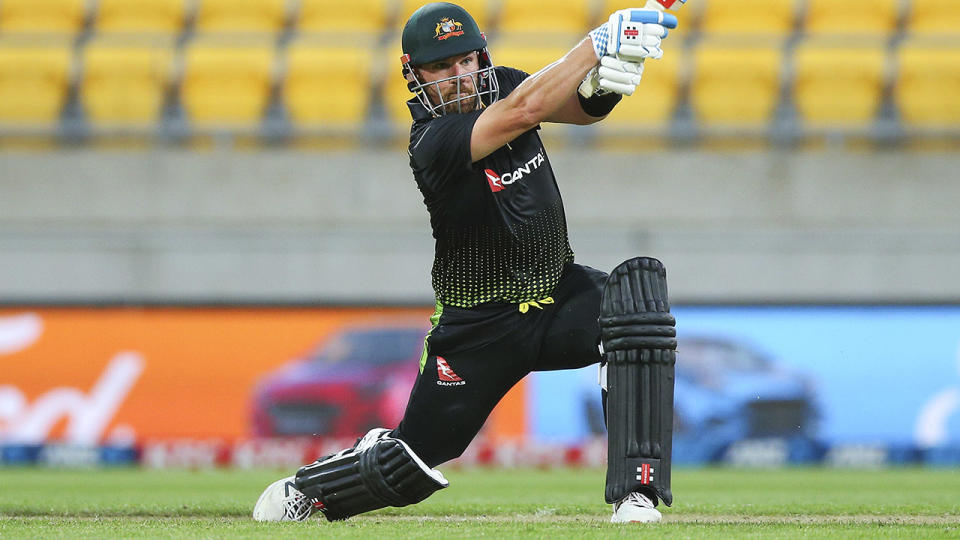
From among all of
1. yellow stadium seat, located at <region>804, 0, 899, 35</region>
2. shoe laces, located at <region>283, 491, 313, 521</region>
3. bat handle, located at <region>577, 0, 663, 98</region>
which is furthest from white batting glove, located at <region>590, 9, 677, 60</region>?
Answer: yellow stadium seat, located at <region>804, 0, 899, 35</region>

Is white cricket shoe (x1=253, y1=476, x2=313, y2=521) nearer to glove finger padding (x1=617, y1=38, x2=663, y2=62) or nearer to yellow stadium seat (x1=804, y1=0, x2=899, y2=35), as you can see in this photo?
glove finger padding (x1=617, y1=38, x2=663, y2=62)

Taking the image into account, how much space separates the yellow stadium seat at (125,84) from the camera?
12578 millimetres

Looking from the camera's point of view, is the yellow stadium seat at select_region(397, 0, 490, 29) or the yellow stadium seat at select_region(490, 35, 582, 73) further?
the yellow stadium seat at select_region(397, 0, 490, 29)

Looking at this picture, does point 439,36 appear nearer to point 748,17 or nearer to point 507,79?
point 507,79

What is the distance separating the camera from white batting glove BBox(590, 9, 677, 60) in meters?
4.23

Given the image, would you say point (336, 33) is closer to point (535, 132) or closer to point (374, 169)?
point (374, 169)

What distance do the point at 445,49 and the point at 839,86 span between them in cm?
852

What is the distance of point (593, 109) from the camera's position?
15.2ft

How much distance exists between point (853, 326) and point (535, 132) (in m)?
7.14

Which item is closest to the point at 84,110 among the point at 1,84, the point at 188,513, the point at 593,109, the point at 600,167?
the point at 1,84

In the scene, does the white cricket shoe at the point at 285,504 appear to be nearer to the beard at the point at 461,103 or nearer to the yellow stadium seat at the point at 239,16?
the beard at the point at 461,103

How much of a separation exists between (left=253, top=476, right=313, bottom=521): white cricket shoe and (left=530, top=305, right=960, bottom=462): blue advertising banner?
20.6 ft

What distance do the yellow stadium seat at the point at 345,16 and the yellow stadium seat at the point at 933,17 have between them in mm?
4896

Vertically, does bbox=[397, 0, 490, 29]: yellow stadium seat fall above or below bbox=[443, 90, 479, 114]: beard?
above
